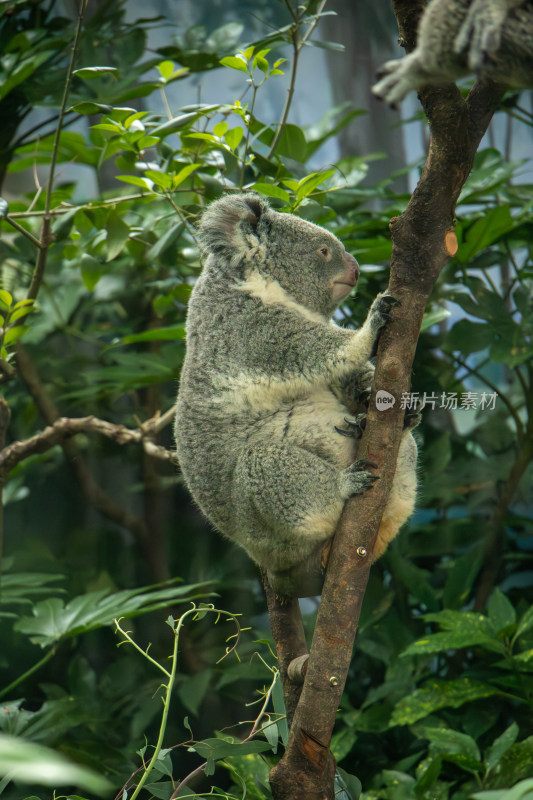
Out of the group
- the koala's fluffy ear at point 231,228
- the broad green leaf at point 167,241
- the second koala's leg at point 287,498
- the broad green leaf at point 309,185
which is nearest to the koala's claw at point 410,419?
the second koala's leg at point 287,498

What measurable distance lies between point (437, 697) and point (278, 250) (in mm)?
1518

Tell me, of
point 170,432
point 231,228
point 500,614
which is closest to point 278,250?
point 231,228

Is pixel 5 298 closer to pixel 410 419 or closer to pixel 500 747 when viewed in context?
pixel 410 419

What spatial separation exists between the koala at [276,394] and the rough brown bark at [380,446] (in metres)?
0.07

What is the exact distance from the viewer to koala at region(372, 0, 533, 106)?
0.74m

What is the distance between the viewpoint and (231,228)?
5.73 ft

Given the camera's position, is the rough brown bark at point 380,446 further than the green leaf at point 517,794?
Yes

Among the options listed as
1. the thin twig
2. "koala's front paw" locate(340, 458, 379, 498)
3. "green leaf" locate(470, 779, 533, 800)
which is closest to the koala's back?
"koala's front paw" locate(340, 458, 379, 498)

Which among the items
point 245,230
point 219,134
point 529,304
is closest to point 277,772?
point 245,230

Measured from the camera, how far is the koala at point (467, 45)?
0.74 m

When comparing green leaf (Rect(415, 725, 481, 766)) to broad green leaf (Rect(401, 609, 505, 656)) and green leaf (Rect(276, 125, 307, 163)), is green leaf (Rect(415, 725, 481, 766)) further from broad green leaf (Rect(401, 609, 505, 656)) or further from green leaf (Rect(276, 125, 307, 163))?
green leaf (Rect(276, 125, 307, 163))

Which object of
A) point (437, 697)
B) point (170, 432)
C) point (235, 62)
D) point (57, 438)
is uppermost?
point (235, 62)

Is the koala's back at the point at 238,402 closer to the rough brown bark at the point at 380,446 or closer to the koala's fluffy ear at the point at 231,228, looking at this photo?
the koala's fluffy ear at the point at 231,228

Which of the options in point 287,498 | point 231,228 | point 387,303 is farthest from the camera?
point 231,228
